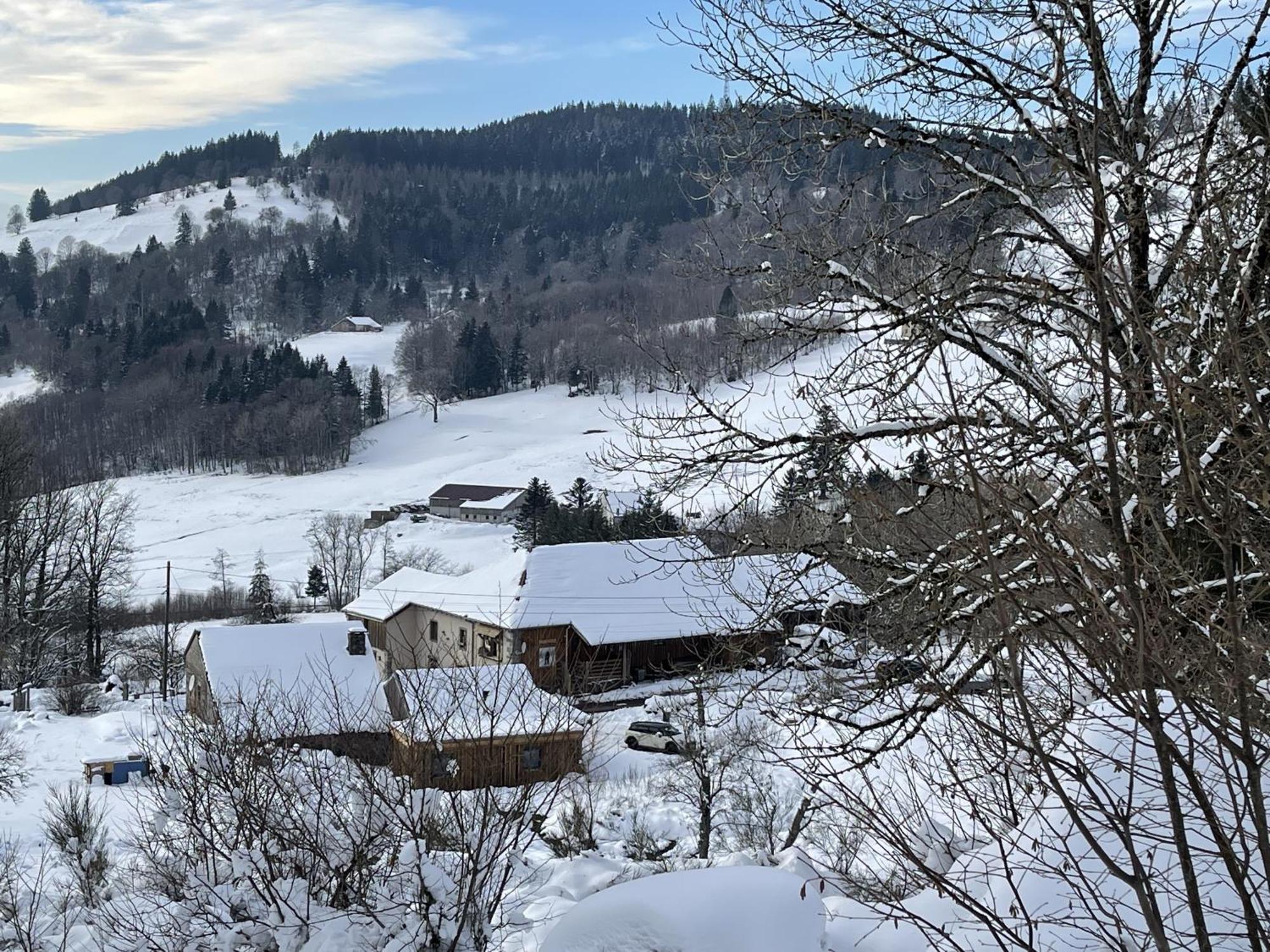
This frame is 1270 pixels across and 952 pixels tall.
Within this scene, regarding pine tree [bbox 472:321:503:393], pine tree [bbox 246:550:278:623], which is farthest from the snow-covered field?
pine tree [bbox 246:550:278:623]

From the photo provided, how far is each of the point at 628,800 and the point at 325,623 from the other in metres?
16.6

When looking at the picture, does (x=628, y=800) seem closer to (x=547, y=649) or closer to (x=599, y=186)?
(x=547, y=649)

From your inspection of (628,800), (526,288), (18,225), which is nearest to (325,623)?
(628,800)

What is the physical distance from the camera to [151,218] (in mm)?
179250

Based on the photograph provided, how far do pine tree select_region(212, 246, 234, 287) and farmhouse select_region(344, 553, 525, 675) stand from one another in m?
120

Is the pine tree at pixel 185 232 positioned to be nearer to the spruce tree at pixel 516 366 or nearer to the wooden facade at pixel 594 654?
the spruce tree at pixel 516 366

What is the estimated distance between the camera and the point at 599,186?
198625mm

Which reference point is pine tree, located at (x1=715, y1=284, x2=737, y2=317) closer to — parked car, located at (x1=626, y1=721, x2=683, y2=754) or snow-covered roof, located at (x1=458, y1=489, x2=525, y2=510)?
parked car, located at (x1=626, y1=721, x2=683, y2=754)

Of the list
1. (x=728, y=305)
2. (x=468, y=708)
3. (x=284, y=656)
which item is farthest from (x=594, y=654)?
(x=728, y=305)

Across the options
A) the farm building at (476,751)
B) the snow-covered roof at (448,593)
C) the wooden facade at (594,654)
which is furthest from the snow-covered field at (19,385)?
the farm building at (476,751)

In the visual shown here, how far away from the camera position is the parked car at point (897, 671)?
448cm

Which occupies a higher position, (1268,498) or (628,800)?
(1268,498)

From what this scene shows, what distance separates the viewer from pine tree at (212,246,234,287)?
146 metres

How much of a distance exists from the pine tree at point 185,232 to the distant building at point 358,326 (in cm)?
4056
